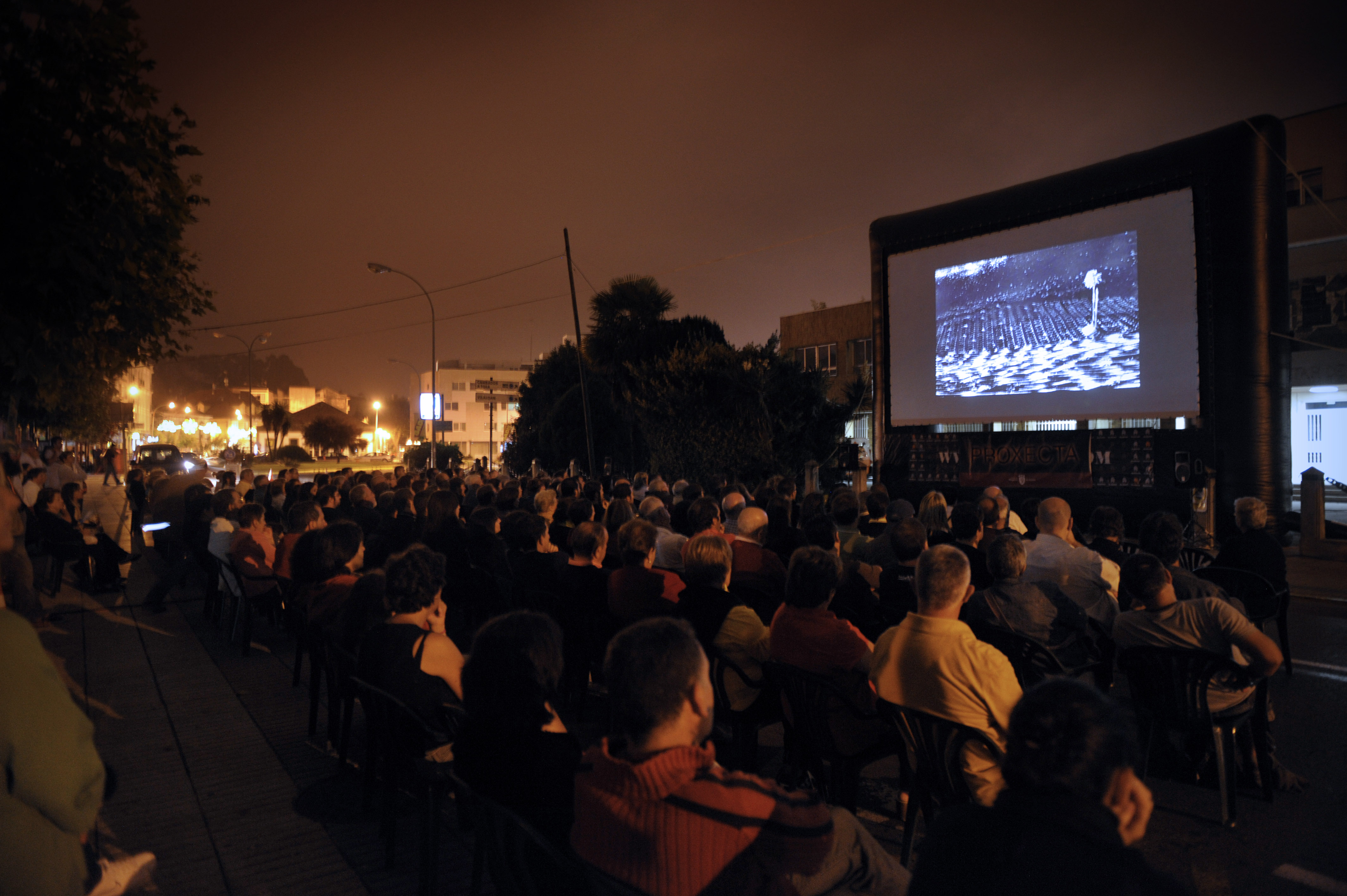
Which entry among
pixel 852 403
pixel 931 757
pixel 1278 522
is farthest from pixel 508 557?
pixel 852 403

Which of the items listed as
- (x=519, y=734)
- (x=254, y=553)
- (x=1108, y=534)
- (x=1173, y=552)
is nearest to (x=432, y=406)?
(x=254, y=553)

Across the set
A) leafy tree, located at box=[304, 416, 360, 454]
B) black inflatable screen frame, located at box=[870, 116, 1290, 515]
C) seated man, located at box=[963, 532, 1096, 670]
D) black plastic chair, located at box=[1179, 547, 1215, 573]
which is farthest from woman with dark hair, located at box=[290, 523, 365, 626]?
leafy tree, located at box=[304, 416, 360, 454]

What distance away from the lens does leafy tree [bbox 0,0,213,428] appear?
4926 millimetres

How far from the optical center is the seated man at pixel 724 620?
371 centimetres

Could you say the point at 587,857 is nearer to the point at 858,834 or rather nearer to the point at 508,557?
the point at 858,834

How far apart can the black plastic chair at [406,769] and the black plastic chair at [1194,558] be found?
20.7 feet

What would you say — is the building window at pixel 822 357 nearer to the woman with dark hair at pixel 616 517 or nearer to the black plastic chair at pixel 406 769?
the woman with dark hair at pixel 616 517

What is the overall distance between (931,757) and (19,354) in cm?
610

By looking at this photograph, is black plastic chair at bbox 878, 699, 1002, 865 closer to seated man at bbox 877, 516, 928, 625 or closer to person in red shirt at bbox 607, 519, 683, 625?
seated man at bbox 877, 516, 928, 625

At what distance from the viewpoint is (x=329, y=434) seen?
1976 inches

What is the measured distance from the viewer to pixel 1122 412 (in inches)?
515

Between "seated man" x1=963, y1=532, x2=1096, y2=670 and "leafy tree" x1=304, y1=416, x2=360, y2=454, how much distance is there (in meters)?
52.1

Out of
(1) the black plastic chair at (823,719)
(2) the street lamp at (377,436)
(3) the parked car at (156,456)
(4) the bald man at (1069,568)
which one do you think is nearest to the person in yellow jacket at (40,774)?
(1) the black plastic chair at (823,719)

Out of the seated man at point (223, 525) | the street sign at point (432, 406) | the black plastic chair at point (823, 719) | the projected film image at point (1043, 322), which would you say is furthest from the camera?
the street sign at point (432, 406)
